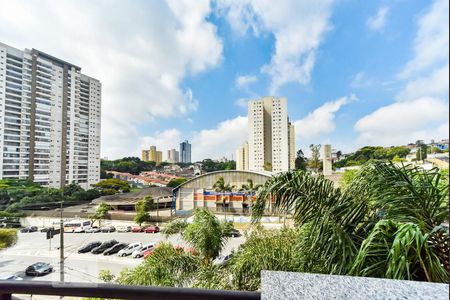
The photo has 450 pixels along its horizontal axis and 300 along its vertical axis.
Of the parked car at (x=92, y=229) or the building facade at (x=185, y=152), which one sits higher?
the building facade at (x=185, y=152)

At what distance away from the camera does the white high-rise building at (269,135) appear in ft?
6.31

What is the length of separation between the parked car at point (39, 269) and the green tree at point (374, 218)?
159 cm

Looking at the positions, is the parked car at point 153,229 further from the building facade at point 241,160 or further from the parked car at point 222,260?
the building facade at point 241,160

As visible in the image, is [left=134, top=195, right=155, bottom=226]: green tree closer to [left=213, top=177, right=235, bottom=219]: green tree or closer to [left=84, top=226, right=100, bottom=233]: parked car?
[left=84, top=226, right=100, bottom=233]: parked car

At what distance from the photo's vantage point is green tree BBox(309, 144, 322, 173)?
6.00 feet

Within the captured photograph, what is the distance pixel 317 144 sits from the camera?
6.16ft

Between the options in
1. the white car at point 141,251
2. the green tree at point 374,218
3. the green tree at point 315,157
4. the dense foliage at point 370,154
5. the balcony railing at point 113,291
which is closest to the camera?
the balcony railing at point 113,291

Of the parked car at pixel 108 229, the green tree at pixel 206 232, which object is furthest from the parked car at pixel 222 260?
the parked car at pixel 108 229

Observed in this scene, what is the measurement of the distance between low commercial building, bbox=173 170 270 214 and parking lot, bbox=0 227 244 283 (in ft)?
1.26

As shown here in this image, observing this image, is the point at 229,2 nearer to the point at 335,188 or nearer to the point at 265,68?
the point at 265,68

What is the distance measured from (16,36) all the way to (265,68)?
1841mm

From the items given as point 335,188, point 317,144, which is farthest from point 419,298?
point 317,144

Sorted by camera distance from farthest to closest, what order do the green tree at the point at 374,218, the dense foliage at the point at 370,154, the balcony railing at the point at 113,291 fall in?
the dense foliage at the point at 370,154, the green tree at the point at 374,218, the balcony railing at the point at 113,291

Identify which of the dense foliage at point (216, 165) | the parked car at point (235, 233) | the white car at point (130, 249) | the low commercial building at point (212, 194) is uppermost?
the dense foliage at point (216, 165)
